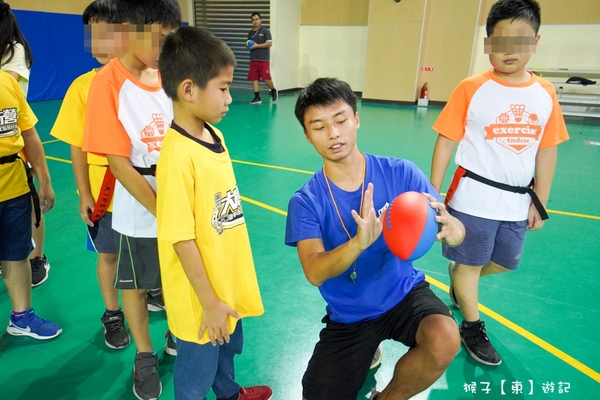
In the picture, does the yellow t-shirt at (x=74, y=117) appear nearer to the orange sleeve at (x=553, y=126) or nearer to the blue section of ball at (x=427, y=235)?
the blue section of ball at (x=427, y=235)

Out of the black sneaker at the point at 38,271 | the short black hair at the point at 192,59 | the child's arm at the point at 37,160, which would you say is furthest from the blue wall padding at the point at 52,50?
the short black hair at the point at 192,59

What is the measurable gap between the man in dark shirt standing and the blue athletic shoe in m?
8.45

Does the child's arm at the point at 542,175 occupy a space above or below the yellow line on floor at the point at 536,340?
above

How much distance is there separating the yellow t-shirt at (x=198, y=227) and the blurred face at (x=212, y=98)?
0.10 metres

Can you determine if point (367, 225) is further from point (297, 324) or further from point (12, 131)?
point (12, 131)

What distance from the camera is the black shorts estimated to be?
1628 millimetres

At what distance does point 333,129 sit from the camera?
1586 millimetres

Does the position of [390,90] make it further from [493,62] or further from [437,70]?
[493,62]

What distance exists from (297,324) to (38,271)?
180 cm

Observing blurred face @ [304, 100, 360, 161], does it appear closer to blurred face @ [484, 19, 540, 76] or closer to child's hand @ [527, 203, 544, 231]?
blurred face @ [484, 19, 540, 76]

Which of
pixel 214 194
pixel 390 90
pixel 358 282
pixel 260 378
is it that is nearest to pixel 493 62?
pixel 358 282

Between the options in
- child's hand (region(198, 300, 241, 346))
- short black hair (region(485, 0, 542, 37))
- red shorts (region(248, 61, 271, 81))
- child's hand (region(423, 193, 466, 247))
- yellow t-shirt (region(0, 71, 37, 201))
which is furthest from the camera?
red shorts (region(248, 61, 271, 81))

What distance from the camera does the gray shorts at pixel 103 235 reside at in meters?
1.95

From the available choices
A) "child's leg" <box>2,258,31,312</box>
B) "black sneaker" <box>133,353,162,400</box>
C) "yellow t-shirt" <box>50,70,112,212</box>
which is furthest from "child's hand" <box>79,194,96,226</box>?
"black sneaker" <box>133,353,162,400</box>
